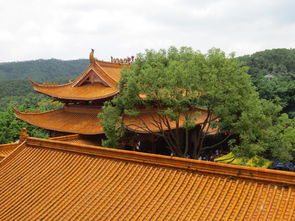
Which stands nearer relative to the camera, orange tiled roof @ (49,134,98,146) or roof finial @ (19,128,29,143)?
roof finial @ (19,128,29,143)

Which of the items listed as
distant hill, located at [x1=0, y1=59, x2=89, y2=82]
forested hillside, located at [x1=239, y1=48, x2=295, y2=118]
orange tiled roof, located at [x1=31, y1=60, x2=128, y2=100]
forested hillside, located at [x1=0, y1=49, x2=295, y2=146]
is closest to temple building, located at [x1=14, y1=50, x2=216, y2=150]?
orange tiled roof, located at [x1=31, y1=60, x2=128, y2=100]

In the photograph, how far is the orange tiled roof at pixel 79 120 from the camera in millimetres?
15406

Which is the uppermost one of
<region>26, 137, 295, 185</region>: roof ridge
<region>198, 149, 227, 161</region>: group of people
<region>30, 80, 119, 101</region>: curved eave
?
<region>30, 80, 119, 101</region>: curved eave

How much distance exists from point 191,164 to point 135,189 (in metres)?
1.20

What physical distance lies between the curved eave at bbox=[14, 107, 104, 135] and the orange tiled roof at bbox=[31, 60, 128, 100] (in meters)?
→ 1.11

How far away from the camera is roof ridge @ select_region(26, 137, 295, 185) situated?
4.84 m

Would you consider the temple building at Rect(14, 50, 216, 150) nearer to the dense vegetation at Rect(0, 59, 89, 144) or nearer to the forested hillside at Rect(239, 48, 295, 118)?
the dense vegetation at Rect(0, 59, 89, 144)

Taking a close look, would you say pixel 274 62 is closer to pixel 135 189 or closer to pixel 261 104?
pixel 261 104

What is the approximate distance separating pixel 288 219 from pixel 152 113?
1297 centimetres

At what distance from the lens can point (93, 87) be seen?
714 inches

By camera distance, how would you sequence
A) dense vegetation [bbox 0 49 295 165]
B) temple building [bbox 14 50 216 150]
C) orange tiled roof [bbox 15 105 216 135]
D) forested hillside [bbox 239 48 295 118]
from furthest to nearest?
forested hillside [bbox 239 48 295 118] < temple building [bbox 14 50 216 150] < orange tiled roof [bbox 15 105 216 135] < dense vegetation [bbox 0 49 295 165]

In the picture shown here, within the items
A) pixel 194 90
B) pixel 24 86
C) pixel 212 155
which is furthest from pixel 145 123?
pixel 24 86

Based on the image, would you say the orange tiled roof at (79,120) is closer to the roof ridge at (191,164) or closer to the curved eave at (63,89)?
the curved eave at (63,89)

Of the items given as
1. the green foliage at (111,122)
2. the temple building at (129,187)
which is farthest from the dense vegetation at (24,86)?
the temple building at (129,187)
